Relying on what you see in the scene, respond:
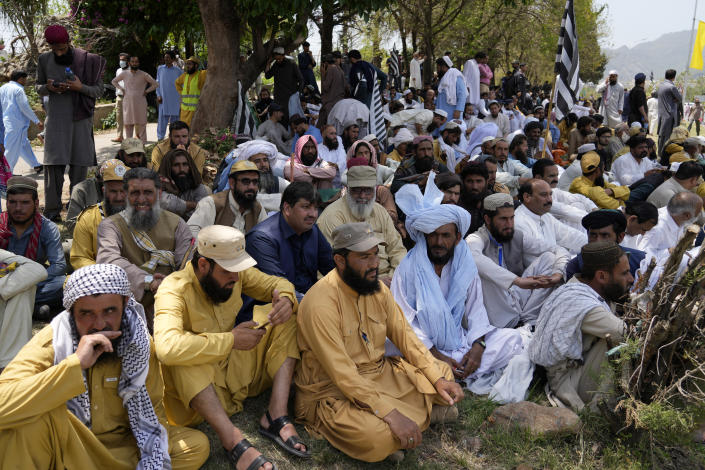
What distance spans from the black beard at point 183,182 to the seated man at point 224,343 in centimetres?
241

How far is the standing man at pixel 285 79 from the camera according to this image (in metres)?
10.1

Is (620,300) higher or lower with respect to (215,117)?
lower

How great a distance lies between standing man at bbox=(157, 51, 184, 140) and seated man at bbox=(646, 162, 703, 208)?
26.6 feet

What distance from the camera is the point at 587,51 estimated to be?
40.0m

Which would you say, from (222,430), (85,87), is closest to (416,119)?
(85,87)

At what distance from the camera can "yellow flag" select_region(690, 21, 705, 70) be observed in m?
17.9

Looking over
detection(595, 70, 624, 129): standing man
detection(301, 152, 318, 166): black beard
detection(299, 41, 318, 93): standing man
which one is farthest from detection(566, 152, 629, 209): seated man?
detection(595, 70, 624, 129): standing man

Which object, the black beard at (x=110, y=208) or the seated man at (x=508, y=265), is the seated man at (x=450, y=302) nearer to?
→ the seated man at (x=508, y=265)

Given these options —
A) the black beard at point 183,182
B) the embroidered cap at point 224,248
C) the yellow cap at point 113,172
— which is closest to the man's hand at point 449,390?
the embroidered cap at point 224,248

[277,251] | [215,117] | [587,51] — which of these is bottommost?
[277,251]

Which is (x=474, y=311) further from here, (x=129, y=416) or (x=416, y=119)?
(x=416, y=119)

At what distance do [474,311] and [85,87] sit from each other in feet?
15.5

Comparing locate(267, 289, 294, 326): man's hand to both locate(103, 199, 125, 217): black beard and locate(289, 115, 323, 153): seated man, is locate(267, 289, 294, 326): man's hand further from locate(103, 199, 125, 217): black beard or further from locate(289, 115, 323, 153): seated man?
locate(289, 115, 323, 153): seated man

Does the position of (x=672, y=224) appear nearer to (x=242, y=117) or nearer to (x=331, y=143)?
(x=331, y=143)
